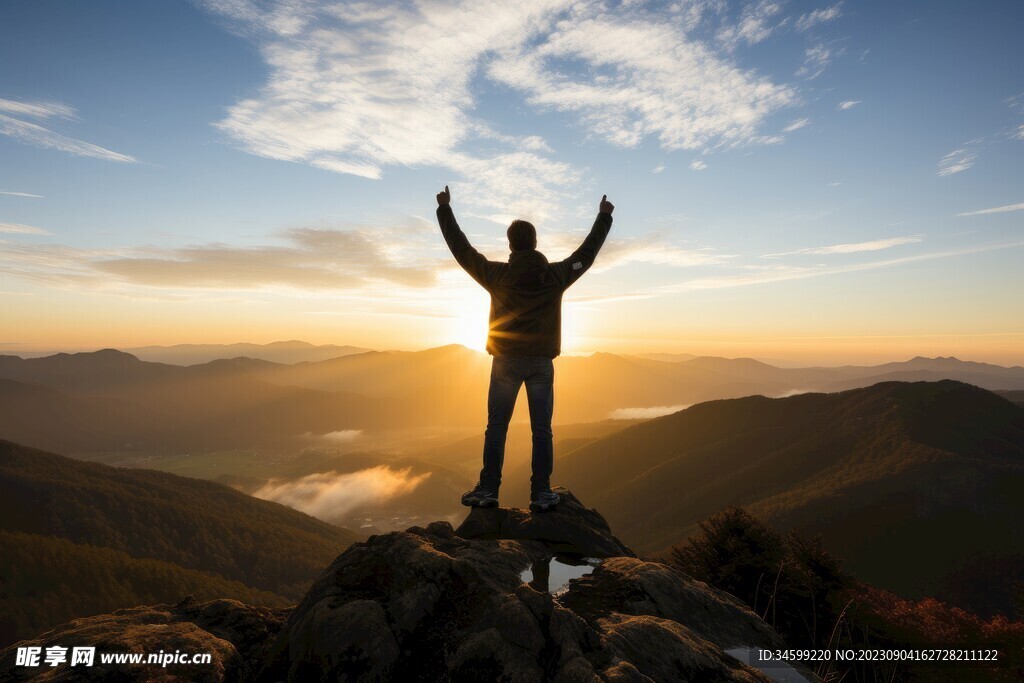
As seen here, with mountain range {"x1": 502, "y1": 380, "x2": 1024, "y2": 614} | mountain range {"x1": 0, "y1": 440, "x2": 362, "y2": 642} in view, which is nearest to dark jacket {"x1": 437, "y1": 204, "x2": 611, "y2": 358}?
mountain range {"x1": 502, "y1": 380, "x2": 1024, "y2": 614}

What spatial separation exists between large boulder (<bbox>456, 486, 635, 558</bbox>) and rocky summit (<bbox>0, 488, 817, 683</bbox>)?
3.88 ft

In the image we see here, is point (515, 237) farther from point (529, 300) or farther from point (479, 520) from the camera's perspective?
point (479, 520)

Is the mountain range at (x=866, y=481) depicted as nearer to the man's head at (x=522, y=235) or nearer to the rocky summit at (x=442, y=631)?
the rocky summit at (x=442, y=631)

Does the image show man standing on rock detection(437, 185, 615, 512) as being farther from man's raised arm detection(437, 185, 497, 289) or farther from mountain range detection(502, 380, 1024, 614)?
mountain range detection(502, 380, 1024, 614)

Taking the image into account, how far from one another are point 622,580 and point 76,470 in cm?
25760

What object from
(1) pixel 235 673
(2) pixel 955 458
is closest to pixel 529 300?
(1) pixel 235 673

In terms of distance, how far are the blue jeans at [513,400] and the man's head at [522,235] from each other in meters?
1.79

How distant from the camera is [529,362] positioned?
7477mm

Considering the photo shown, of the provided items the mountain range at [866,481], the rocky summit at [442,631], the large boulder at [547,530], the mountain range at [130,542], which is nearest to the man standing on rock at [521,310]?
the large boulder at [547,530]

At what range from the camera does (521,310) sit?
7.30m

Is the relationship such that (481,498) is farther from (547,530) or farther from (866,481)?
(866,481)

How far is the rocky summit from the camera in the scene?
12.5 feet

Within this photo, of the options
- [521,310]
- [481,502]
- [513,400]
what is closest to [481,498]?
[481,502]

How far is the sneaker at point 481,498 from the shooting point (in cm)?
777
